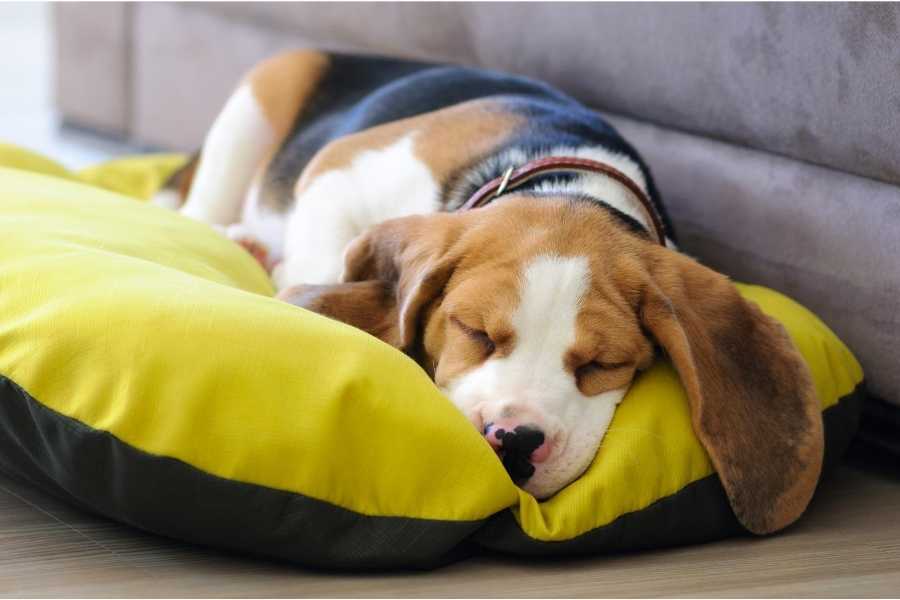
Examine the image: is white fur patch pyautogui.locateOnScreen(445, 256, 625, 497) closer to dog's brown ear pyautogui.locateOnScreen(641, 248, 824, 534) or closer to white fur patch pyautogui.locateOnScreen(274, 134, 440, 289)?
dog's brown ear pyautogui.locateOnScreen(641, 248, 824, 534)

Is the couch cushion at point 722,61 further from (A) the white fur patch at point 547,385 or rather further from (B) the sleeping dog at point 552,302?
(A) the white fur patch at point 547,385

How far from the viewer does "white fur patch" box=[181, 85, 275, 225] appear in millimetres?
3600

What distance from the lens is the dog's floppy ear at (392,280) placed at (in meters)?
2.21

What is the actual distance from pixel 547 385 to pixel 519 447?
0.13 meters

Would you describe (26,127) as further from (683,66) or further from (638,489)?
(638,489)

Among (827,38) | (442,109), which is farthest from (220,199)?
(827,38)

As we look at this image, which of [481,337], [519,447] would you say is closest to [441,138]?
[481,337]

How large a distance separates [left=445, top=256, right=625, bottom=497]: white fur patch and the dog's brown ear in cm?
14

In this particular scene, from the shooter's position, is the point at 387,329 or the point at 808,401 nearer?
the point at 808,401

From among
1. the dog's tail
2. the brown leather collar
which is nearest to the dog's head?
the brown leather collar

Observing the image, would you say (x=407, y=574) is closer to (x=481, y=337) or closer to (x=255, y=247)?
(x=481, y=337)

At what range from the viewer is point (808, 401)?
2.14 m

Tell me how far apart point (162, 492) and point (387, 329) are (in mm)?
624

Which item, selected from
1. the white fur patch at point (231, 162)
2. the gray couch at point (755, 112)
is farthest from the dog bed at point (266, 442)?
the white fur patch at point (231, 162)
